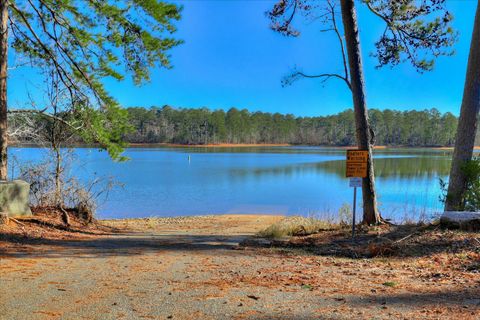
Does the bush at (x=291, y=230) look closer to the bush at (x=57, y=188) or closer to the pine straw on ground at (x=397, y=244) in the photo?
the pine straw on ground at (x=397, y=244)

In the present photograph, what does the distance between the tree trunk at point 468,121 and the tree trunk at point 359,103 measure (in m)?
1.42

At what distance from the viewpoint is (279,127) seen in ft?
448

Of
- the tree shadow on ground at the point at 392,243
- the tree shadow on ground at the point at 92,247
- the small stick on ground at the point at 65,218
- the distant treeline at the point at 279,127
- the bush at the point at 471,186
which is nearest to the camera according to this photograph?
the tree shadow on ground at the point at 392,243

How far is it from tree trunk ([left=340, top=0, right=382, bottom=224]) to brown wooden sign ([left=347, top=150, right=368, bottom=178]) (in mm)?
1270

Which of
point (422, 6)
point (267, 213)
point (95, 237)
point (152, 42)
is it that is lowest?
point (267, 213)

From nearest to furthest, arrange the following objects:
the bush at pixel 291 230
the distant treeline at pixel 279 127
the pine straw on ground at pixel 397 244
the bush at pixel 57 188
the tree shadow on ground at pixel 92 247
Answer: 1. the pine straw on ground at pixel 397 244
2. the tree shadow on ground at pixel 92 247
3. the bush at pixel 291 230
4. the bush at pixel 57 188
5. the distant treeline at pixel 279 127

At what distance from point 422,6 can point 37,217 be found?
360 inches

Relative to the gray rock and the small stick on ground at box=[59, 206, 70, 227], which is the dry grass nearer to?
the small stick on ground at box=[59, 206, 70, 227]

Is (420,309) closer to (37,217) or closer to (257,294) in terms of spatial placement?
(257,294)

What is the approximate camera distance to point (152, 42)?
28.5ft

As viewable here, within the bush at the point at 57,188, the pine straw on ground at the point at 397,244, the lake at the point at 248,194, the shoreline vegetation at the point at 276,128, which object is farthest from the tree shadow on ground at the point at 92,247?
the shoreline vegetation at the point at 276,128

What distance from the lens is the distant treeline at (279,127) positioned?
117 meters

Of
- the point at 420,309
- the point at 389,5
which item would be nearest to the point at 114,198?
the point at 389,5

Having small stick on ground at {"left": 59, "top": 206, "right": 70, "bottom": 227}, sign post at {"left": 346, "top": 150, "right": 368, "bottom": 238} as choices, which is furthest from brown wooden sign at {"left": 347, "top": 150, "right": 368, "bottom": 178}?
small stick on ground at {"left": 59, "top": 206, "right": 70, "bottom": 227}
